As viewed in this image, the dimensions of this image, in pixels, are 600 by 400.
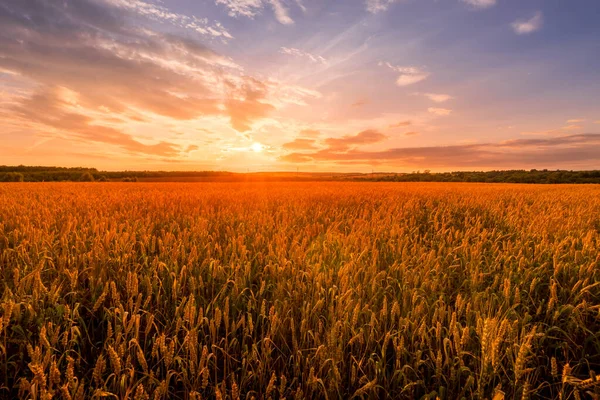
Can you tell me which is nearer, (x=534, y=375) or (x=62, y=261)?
(x=534, y=375)

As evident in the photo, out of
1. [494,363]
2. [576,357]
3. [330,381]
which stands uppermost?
[494,363]

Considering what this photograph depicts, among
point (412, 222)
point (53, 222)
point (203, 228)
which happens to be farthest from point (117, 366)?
point (412, 222)

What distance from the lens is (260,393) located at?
1.62 meters

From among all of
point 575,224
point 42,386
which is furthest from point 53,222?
point 575,224

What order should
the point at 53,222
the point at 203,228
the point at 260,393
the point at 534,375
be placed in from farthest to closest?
the point at 53,222, the point at 203,228, the point at 534,375, the point at 260,393

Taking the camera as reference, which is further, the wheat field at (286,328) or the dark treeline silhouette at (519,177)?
the dark treeline silhouette at (519,177)

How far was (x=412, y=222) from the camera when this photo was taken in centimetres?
574

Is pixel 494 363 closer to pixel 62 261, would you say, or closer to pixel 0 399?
pixel 0 399

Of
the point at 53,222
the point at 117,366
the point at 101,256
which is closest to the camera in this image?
the point at 117,366

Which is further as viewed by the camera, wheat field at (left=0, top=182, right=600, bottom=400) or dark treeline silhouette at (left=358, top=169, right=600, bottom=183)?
dark treeline silhouette at (left=358, top=169, right=600, bottom=183)

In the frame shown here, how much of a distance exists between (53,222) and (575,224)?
350 inches

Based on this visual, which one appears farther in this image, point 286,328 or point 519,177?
point 519,177

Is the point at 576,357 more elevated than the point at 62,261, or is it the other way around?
the point at 62,261

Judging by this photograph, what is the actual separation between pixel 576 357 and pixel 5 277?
14.8 ft
